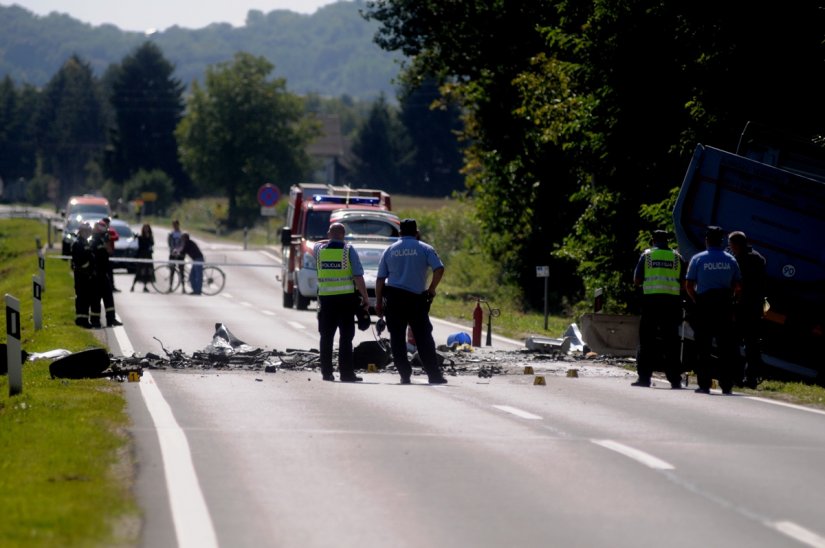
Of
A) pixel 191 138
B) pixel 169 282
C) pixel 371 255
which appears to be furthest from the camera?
pixel 191 138

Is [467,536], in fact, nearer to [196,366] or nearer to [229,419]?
[229,419]

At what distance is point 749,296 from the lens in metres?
16.8

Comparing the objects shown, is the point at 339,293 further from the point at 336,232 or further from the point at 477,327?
the point at 477,327

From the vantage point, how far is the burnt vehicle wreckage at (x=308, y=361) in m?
16.2

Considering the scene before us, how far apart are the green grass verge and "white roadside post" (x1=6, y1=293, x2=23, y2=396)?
0.63 ft

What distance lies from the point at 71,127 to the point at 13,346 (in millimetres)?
174671

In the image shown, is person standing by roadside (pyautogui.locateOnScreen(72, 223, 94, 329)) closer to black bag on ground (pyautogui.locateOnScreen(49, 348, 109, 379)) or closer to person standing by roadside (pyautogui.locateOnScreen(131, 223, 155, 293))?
black bag on ground (pyautogui.locateOnScreen(49, 348, 109, 379))

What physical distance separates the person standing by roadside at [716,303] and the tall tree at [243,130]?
3556 inches

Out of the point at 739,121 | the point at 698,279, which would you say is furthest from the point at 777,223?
the point at 739,121

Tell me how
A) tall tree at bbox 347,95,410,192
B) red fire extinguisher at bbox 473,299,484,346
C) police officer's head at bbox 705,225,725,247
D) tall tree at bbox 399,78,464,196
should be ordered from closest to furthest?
police officer's head at bbox 705,225,725,247, red fire extinguisher at bbox 473,299,484,346, tall tree at bbox 399,78,464,196, tall tree at bbox 347,95,410,192

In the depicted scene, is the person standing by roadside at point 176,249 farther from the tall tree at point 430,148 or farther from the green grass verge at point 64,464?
the tall tree at point 430,148

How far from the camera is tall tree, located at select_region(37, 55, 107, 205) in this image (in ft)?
600

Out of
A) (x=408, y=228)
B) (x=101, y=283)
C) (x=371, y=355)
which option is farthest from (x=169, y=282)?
(x=408, y=228)

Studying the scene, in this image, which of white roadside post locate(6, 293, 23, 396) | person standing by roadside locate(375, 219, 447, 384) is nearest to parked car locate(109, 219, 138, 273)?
person standing by roadside locate(375, 219, 447, 384)
